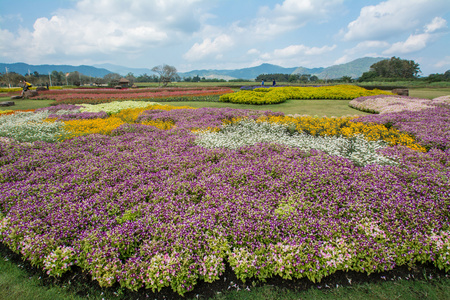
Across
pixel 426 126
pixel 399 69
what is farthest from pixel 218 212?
pixel 399 69

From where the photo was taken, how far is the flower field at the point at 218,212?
9.99 feet

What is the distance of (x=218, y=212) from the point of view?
143 inches

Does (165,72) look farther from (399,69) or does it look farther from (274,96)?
(399,69)

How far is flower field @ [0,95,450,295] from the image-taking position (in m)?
3.04

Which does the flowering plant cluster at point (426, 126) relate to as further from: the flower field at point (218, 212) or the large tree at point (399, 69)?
the large tree at point (399, 69)

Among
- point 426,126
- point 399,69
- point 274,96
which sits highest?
point 399,69

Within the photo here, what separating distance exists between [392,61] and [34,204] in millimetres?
96120

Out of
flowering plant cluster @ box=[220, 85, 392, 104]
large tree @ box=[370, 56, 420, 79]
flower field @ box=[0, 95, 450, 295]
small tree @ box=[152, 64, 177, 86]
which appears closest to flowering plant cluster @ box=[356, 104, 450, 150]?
flower field @ box=[0, 95, 450, 295]

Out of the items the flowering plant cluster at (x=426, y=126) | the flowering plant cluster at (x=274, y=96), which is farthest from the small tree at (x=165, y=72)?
the flowering plant cluster at (x=426, y=126)

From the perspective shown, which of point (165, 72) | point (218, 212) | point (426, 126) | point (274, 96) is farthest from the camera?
point (165, 72)

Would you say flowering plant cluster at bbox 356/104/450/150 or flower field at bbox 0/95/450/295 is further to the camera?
flowering plant cluster at bbox 356/104/450/150

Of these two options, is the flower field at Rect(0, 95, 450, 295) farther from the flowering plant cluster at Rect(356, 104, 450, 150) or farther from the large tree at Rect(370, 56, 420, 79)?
the large tree at Rect(370, 56, 420, 79)

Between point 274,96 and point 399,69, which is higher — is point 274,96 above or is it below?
below

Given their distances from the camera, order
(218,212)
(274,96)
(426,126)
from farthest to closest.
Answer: (274,96)
(426,126)
(218,212)
